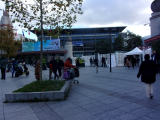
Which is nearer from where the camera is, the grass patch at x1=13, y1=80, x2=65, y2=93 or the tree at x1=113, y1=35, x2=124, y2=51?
the grass patch at x1=13, y1=80, x2=65, y2=93

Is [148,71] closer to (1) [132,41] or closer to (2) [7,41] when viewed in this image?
(2) [7,41]

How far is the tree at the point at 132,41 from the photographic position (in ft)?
134

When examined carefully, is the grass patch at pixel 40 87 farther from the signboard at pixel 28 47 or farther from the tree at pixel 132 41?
the tree at pixel 132 41

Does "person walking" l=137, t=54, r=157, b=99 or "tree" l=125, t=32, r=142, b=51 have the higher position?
"tree" l=125, t=32, r=142, b=51

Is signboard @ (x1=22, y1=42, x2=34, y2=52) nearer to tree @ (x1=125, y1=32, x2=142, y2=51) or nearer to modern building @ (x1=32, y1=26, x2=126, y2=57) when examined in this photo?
modern building @ (x1=32, y1=26, x2=126, y2=57)

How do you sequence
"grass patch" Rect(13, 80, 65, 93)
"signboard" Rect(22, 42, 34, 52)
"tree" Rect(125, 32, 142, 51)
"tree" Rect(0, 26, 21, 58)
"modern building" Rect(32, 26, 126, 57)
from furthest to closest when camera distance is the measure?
"modern building" Rect(32, 26, 126, 57), "signboard" Rect(22, 42, 34, 52), "tree" Rect(125, 32, 142, 51), "tree" Rect(0, 26, 21, 58), "grass patch" Rect(13, 80, 65, 93)

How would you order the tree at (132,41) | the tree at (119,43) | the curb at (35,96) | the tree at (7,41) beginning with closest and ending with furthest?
the curb at (35,96)
the tree at (7,41)
the tree at (132,41)
the tree at (119,43)

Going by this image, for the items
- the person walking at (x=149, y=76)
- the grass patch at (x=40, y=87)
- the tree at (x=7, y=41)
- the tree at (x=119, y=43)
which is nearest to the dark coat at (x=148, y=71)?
the person walking at (x=149, y=76)

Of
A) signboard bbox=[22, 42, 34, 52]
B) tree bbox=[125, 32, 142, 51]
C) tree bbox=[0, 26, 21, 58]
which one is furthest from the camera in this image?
signboard bbox=[22, 42, 34, 52]

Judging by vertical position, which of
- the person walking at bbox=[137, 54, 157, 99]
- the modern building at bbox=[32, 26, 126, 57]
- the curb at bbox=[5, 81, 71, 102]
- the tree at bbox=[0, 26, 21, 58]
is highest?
the modern building at bbox=[32, 26, 126, 57]

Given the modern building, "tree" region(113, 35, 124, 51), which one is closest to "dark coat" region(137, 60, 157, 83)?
"tree" region(113, 35, 124, 51)

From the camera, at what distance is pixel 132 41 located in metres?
42.2

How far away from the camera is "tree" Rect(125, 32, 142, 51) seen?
134 ft

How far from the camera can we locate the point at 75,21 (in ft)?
23.8
